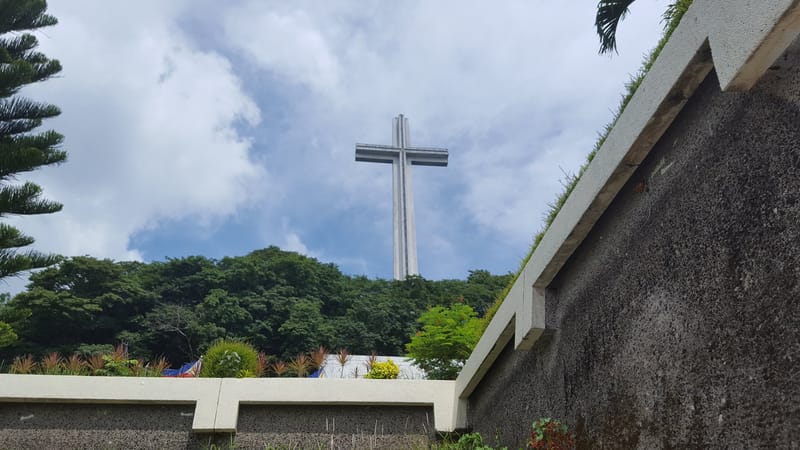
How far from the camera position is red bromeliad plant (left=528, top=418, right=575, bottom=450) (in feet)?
12.3

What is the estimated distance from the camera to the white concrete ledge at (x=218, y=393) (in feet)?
17.6

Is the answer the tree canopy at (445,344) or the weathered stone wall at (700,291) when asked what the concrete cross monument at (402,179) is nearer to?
the tree canopy at (445,344)

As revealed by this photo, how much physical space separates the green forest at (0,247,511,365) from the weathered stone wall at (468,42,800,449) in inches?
718

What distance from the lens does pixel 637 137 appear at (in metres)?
3.04

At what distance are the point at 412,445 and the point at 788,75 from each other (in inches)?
164

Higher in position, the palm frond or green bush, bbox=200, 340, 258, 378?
the palm frond

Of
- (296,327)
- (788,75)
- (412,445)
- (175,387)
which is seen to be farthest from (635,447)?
(296,327)

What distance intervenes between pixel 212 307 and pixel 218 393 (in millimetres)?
21173

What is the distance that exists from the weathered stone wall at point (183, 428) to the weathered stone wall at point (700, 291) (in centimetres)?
210

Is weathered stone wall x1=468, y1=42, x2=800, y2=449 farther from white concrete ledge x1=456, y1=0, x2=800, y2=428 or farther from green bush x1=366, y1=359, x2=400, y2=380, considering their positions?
green bush x1=366, y1=359, x2=400, y2=380

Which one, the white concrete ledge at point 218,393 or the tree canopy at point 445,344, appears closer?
the white concrete ledge at point 218,393

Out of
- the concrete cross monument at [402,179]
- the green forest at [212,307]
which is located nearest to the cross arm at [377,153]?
the concrete cross monument at [402,179]

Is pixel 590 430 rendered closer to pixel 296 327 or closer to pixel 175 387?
pixel 175 387

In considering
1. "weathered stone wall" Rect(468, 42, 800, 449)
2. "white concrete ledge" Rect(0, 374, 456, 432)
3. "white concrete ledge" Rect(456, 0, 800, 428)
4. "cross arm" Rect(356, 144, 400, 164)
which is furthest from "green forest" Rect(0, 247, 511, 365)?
"weathered stone wall" Rect(468, 42, 800, 449)
